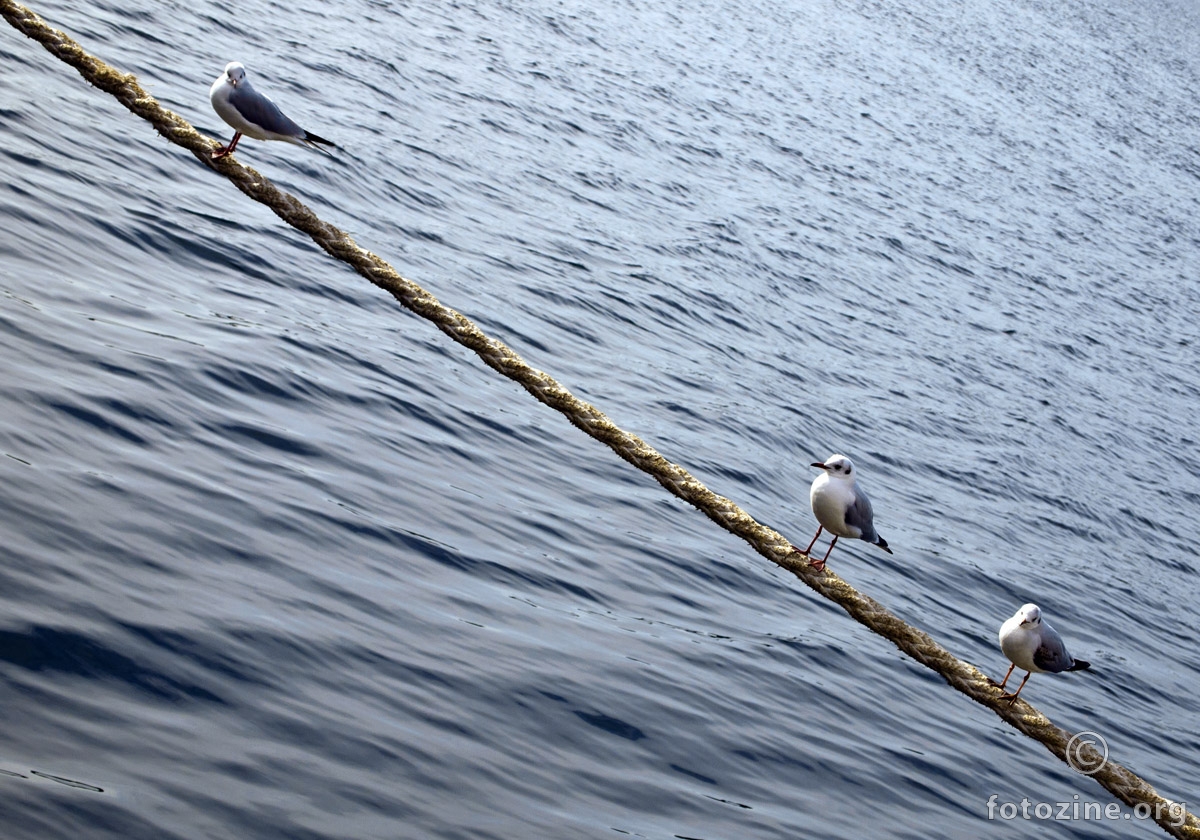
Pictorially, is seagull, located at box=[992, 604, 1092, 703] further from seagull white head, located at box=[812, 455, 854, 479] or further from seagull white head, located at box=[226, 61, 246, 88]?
seagull white head, located at box=[226, 61, 246, 88]

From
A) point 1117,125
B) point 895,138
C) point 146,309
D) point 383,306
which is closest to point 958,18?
point 1117,125

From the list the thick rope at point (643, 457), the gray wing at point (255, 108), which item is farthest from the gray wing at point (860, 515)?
the gray wing at point (255, 108)

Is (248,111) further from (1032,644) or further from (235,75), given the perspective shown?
(1032,644)

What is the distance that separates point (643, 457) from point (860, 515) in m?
3.23

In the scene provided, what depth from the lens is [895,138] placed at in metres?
42.6

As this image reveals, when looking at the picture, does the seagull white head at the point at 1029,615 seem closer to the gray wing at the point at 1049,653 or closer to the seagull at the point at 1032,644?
the seagull at the point at 1032,644

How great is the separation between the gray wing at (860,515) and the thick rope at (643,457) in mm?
2681

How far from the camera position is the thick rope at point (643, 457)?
19.6ft

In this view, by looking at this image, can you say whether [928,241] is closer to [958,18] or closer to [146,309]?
[146,309]

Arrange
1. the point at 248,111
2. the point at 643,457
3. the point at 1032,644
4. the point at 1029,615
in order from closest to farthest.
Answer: the point at 643,457 → the point at 1029,615 → the point at 1032,644 → the point at 248,111

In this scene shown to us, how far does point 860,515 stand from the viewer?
9352 millimetres

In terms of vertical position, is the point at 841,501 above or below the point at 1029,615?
above

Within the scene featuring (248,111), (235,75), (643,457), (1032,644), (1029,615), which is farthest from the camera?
(235,75)

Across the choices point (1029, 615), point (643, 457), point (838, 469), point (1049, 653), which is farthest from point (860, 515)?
point (643, 457)
